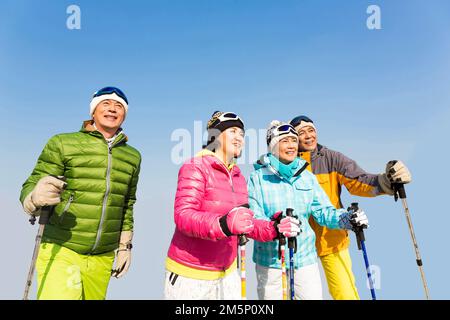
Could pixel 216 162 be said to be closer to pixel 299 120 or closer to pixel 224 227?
pixel 224 227

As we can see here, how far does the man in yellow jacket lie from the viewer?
19.1ft

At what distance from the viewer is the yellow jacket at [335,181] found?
6.01m

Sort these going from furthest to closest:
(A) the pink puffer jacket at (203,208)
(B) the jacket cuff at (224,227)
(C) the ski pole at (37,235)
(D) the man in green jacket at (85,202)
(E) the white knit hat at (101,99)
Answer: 1. (E) the white knit hat at (101,99)
2. (D) the man in green jacket at (85,202)
3. (C) the ski pole at (37,235)
4. (A) the pink puffer jacket at (203,208)
5. (B) the jacket cuff at (224,227)

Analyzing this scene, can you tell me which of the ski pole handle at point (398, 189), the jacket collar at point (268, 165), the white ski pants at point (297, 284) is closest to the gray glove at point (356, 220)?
the white ski pants at point (297, 284)

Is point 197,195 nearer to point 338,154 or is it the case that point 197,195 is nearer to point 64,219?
point 64,219

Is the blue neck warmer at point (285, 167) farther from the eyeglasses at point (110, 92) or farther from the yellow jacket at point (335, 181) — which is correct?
the eyeglasses at point (110, 92)

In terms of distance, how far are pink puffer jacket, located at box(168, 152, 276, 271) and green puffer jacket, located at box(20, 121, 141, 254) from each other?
1.20 meters

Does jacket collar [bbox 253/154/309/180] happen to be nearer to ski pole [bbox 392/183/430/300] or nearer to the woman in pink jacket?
the woman in pink jacket

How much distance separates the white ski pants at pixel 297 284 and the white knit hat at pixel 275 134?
2102mm

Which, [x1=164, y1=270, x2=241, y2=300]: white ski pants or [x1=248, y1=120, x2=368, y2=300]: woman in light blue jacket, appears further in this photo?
[x1=248, y1=120, x2=368, y2=300]: woman in light blue jacket

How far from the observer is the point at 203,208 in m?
3.74

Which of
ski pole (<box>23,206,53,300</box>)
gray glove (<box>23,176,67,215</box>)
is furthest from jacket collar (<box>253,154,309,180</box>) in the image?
ski pole (<box>23,206,53,300</box>)

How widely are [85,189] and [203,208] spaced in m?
1.80
